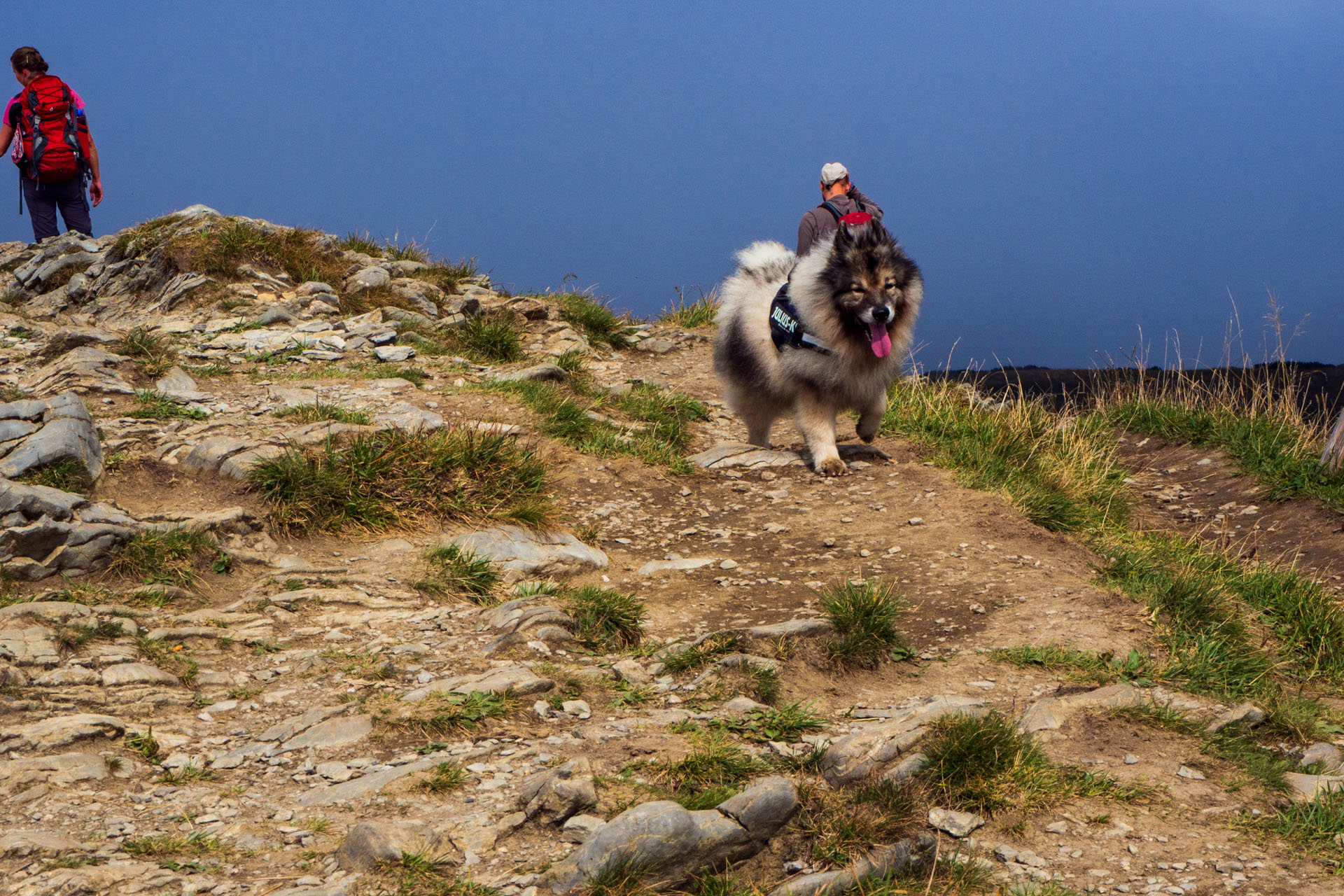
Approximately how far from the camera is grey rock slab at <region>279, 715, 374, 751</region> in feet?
12.5

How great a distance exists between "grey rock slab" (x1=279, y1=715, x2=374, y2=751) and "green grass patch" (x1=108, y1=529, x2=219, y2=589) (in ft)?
5.93

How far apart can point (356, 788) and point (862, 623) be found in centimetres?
241

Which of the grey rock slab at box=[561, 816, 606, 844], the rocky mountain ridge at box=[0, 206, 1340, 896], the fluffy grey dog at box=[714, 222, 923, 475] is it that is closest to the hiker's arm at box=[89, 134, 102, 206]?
the rocky mountain ridge at box=[0, 206, 1340, 896]

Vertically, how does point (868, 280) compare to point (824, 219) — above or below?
below

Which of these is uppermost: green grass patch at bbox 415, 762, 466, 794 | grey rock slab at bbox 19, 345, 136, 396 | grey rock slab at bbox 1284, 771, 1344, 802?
grey rock slab at bbox 19, 345, 136, 396

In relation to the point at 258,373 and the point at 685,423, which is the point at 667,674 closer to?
the point at 685,423

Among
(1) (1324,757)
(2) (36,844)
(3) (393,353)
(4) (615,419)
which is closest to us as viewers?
(2) (36,844)

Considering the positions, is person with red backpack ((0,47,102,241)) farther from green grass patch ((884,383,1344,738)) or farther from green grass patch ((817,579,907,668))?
green grass patch ((817,579,907,668))

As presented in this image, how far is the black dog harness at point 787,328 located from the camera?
761 cm

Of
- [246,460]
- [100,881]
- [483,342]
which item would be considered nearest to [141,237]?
[483,342]

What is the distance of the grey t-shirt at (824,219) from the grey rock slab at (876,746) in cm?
559

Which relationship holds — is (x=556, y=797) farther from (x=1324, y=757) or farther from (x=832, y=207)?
(x=832, y=207)

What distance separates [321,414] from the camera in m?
7.39

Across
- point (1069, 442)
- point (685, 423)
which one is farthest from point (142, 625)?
point (1069, 442)
